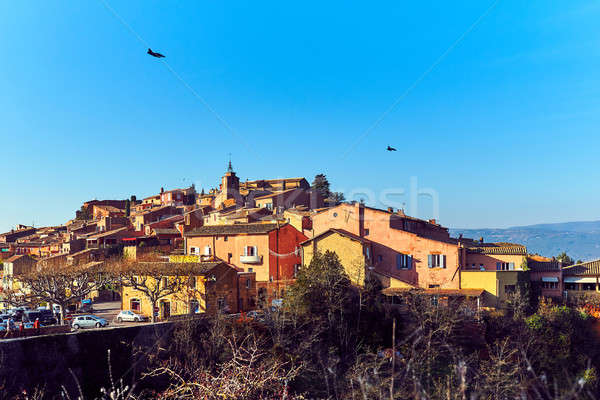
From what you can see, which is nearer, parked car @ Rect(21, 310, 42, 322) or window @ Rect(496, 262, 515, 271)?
parked car @ Rect(21, 310, 42, 322)

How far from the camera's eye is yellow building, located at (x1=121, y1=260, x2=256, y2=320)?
1275 inches

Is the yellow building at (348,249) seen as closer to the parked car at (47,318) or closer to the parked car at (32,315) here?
the parked car at (47,318)

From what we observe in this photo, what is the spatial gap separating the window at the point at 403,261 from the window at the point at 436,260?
4.89ft

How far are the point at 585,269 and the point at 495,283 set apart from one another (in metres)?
8.66

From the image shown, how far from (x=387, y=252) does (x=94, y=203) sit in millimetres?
82643

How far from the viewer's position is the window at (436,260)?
35.4 m

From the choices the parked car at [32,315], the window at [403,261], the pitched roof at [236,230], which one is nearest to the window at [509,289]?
the window at [403,261]

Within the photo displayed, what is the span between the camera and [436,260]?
35.7m

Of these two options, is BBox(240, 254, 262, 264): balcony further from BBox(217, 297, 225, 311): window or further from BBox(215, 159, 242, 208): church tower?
BBox(215, 159, 242, 208): church tower

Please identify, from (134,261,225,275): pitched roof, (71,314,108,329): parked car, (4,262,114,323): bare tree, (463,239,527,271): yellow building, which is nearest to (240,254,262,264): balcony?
(134,261,225,275): pitched roof

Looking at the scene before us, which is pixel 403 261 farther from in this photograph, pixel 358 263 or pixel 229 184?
pixel 229 184

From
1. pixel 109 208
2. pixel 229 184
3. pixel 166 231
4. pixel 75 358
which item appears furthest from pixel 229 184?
pixel 75 358

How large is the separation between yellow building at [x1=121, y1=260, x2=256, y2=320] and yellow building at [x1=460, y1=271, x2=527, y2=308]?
17.7 metres

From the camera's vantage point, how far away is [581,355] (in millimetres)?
28625
